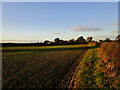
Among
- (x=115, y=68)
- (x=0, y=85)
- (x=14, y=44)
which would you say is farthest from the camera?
(x=14, y=44)

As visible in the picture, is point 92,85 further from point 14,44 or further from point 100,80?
point 14,44

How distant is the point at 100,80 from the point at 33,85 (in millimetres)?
4505

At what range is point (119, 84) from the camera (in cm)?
803

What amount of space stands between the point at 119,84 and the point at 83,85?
2.32 m

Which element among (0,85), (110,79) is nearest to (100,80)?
(110,79)

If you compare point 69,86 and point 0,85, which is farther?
point 0,85

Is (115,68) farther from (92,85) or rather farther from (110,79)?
(92,85)

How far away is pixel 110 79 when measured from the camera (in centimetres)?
891

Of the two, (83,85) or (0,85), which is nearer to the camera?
(83,85)

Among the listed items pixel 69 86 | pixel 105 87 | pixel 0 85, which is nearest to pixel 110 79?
pixel 105 87

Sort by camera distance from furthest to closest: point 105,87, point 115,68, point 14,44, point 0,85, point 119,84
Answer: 1. point 14,44
2. point 115,68
3. point 0,85
4. point 119,84
5. point 105,87

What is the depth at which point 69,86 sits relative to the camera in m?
7.89

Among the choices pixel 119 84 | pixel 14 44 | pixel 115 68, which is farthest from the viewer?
pixel 14 44

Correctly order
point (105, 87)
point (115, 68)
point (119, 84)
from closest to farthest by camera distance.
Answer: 1. point (105, 87)
2. point (119, 84)
3. point (115, 68)
